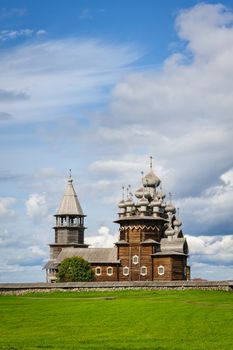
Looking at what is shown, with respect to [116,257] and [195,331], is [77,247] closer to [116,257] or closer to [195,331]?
[116,257]

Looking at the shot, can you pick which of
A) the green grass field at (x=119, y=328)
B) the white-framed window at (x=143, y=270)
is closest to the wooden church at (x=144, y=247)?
the white-framed window at (x=143, y=270)

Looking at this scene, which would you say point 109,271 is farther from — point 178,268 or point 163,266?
point 178,268

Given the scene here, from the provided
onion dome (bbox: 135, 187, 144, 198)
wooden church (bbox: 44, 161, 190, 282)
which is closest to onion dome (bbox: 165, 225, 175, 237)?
wooden church (bbox: 44, 161, 190, 282)

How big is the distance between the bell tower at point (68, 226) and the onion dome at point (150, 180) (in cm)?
1145

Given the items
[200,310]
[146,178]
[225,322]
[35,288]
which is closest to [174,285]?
[35,288]

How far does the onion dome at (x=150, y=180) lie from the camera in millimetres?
92000

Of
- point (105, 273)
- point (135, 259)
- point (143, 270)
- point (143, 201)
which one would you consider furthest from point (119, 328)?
point (105, 273)

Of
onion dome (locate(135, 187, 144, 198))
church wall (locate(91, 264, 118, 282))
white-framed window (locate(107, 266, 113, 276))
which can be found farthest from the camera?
onion dome (locate(135, 187, 144, 198))

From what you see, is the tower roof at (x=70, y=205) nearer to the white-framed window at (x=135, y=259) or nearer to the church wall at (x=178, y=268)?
the white-framed window at (x=135, y=259)

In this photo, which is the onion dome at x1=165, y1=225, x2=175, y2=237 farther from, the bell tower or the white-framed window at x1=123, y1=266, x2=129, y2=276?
the bell tower

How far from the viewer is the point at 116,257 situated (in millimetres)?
87188

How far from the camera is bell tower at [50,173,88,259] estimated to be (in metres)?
96.8

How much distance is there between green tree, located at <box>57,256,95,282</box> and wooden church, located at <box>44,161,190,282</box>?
10.2 ft

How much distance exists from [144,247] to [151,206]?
17.6 feet
